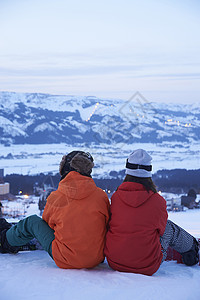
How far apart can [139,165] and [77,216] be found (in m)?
0.45

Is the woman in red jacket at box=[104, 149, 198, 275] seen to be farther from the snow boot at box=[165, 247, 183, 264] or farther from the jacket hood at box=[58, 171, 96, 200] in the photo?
the snow boot at box=[165, 247, 183, 264]

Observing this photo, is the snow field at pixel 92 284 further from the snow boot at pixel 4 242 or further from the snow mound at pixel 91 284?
the snow boot at pixel 4 242

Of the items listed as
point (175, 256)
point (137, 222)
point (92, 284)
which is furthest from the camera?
point (175, 256)

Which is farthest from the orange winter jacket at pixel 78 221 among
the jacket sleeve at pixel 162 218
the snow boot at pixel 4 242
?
the snow boot at pixel 4 242

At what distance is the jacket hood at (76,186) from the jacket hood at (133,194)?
0.17 metres

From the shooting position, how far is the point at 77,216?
2.00 m

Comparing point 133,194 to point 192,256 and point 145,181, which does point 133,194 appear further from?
point 192,256

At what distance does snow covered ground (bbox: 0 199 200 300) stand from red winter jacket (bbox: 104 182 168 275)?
0.07 m

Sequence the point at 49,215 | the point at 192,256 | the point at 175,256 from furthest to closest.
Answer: the point at 175,256 < the point at 192,256 < the point at 49,215

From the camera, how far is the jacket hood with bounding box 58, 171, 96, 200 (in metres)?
2.01

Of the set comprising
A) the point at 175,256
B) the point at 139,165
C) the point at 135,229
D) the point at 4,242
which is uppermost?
the point at 139,165

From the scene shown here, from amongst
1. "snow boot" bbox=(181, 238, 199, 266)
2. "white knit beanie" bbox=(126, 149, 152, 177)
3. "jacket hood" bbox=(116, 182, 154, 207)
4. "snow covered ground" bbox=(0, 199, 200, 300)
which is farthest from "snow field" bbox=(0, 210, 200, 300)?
→ "white knit beanie" bbox=(126, 149, 152, 177)

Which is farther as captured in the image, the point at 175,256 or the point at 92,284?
the point at 175,256

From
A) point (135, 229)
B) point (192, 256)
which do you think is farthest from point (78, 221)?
point (192, 256)
